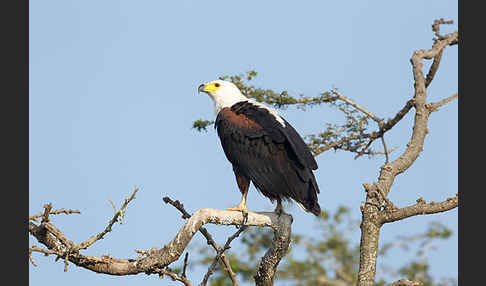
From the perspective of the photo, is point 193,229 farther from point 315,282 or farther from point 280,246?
point 315,282

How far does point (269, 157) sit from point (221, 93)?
1344 mm

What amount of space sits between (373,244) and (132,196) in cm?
271

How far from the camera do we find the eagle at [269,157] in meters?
5.54

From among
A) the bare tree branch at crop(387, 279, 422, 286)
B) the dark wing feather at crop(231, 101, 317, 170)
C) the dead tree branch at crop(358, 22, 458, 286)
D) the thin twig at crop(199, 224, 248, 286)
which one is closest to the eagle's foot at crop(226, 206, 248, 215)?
the thin twig at crop(199, 224, 248, 286)

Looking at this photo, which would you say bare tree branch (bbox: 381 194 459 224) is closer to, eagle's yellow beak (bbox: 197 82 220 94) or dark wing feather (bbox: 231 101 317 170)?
dark wing feather (bbox: 231 101 317 170)

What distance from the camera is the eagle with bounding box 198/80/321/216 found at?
18.2ft

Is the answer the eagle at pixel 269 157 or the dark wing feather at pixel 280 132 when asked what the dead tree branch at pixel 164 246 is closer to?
the eagle at pixel 269 157

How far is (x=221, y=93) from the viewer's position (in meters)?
6.71

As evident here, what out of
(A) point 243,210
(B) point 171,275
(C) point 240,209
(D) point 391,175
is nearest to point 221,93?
(C) point 240,209

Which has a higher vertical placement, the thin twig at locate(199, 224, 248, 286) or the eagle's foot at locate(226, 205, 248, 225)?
the eagle's foot at locate(226, 205, 248, 225)

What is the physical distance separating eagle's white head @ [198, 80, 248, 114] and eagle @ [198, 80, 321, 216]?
18.9 inches

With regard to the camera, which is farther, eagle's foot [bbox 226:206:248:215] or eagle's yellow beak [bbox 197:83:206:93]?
eagle's yellow beak [bbox 197:83:206:93]

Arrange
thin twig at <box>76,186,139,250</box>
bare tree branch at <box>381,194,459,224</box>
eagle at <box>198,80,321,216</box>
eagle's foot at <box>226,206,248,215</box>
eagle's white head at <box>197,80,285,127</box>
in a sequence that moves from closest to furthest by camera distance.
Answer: thin twig at <box>76,186,139,250</box> → eagle's foot at <box>226,206,248,215</box> → eagle at <box>198,80,321,216</box> → bare tree branch at <box>381,194,459,224</box> → eagle's white head at <box>197,80,285,127</box>

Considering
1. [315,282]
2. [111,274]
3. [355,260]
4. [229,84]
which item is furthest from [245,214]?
[355,260]
